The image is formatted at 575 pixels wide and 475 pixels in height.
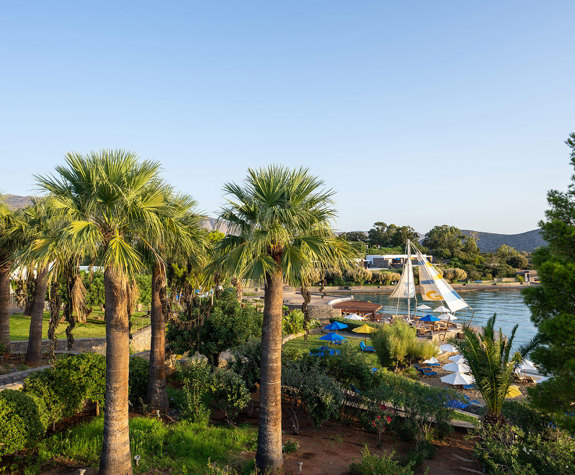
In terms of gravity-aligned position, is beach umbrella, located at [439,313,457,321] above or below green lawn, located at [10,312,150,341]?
below

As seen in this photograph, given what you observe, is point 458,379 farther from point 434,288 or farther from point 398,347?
point 434,288

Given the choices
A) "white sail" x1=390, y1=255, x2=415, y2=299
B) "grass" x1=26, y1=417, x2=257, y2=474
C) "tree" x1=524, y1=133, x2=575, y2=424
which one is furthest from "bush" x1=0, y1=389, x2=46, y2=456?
"white sail" x1=390, y1=255, x2=415, y2=299

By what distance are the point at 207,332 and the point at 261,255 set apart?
9.45 meters

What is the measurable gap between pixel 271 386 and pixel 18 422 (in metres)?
6.39

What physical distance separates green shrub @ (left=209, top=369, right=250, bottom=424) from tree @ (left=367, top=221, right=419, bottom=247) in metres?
127

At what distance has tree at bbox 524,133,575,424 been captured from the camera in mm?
7953

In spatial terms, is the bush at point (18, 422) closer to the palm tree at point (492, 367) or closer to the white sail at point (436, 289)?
the palm tree at point (492, 367)

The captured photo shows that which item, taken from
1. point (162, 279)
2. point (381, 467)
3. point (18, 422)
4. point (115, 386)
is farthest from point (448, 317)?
point (18, 422)

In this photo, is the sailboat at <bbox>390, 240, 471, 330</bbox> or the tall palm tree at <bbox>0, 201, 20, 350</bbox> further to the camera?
the sailboat at <bbox>390, 240, 471, 330</bbox>

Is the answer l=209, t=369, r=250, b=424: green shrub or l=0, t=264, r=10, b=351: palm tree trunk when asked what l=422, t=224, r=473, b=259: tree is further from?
l=0, t=264, r=10, b=351: palm tree trunk

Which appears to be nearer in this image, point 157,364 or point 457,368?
point 157,364

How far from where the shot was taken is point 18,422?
9336mm

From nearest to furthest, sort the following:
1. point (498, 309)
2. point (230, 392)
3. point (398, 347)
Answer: point (230, 392)
point (398, 347)
point (498, 309)

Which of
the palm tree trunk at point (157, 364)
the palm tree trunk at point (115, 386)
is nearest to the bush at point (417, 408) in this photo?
the palm tree trunk at point (157, 364)
